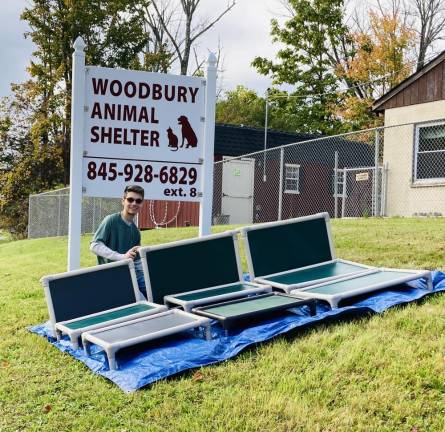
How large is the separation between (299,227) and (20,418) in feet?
11.1

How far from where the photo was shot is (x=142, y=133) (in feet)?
21.5

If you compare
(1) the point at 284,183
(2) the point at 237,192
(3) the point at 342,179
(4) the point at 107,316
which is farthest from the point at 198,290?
(3) the point at 342,179

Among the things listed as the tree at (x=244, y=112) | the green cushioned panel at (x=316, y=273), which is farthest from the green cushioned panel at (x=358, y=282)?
the tree at (x=244, y=112)

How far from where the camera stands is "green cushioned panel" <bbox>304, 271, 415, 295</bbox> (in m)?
5.37

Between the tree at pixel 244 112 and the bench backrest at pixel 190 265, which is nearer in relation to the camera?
the bench backrest at pixel 190 265

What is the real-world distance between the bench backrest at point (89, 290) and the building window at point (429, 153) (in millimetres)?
12333

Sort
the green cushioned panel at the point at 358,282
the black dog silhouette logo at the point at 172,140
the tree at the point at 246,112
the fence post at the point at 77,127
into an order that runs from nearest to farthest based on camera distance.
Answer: the green cushioned panel at the point at 358,282, the fence post at the point at 77,127, the black dog silhouette logo at the point at 172,140, the tree at the point at 246,112

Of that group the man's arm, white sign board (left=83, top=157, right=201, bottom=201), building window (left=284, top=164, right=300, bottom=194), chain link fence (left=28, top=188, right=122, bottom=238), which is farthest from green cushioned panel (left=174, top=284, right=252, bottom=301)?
building window (left=284, top=164, right=300, bottom=194)

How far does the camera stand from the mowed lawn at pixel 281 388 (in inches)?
135

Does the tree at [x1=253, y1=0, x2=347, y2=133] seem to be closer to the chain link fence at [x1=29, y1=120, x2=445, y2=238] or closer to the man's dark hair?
the chain link fence at [x1=29, y1=120, x2=445, y2=238]

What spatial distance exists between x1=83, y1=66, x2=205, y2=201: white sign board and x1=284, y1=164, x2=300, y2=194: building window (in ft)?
57.3

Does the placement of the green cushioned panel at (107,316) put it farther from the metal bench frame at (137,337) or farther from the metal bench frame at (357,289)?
the metal bench frame at (357,289)

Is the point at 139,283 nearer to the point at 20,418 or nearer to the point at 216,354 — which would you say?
the point at 216,354

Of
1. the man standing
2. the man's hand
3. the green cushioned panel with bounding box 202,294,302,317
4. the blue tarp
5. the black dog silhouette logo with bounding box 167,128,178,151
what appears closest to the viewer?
the blue tarp
